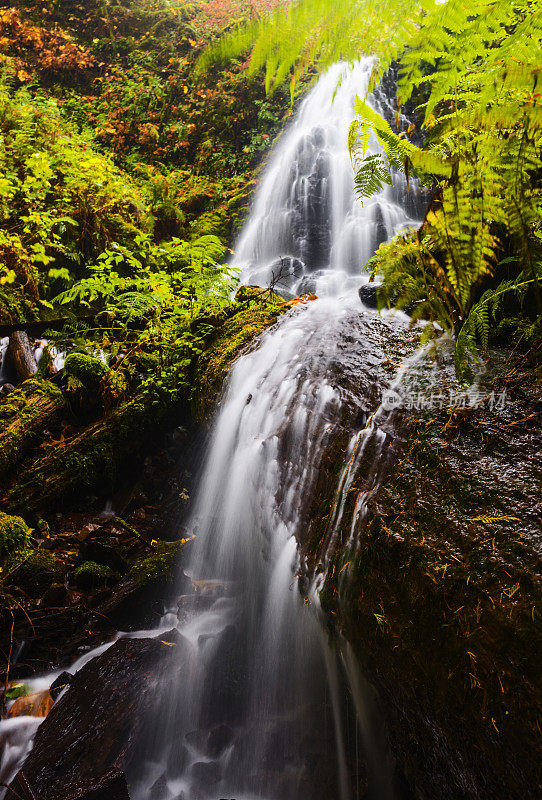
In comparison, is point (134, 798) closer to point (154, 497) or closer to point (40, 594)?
point (40, 594)

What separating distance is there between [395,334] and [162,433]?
285 cm

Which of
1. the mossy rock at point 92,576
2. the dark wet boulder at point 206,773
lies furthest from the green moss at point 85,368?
the dark wet boulder at point 206,773

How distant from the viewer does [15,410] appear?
12.9 feet

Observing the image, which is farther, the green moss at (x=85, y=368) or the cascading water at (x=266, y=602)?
the green moss at (x=85, y=368)

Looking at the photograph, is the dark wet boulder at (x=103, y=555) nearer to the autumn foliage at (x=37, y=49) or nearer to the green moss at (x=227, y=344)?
the green moss at (x=227, y=344)

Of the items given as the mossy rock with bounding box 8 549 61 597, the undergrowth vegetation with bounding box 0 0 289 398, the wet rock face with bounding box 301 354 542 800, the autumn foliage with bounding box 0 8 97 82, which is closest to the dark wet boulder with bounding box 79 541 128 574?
the mossy rock with bounding box 8 549 61 597

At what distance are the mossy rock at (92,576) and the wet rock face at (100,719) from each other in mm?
542

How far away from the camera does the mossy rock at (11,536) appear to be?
283cm

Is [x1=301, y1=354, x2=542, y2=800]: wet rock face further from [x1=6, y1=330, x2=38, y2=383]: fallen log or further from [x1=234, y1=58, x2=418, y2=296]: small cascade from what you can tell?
[x1=234, y1=58, x2=418, y2=296]: small cascade

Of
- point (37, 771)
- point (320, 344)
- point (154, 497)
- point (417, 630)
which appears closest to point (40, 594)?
point (37, 771)

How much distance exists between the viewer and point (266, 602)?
2750mm

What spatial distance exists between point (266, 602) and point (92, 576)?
147 cm

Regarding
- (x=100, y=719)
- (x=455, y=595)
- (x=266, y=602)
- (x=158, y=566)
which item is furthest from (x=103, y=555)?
(x=455, y=595)

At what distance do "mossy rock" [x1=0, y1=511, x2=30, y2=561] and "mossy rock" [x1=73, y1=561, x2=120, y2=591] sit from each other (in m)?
0.49
